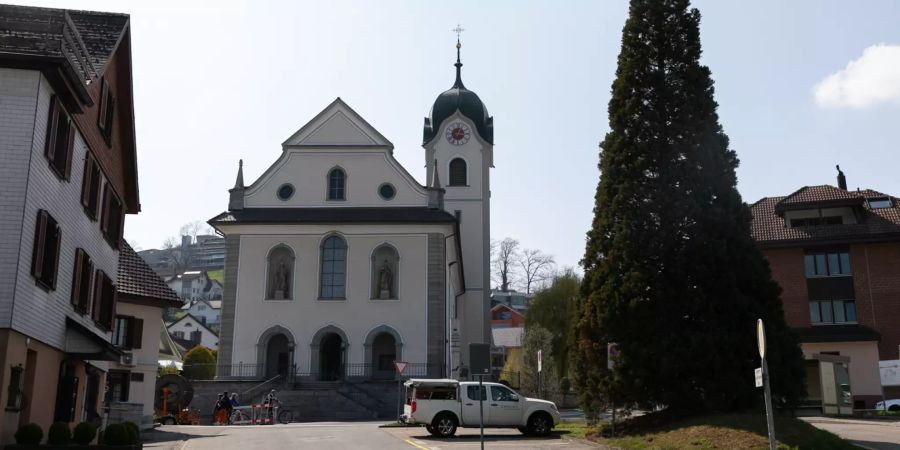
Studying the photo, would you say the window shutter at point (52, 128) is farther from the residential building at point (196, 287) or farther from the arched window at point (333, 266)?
the residential building at point (196, 287)

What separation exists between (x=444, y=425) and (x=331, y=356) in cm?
2197

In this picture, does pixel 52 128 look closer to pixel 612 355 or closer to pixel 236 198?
pixel 612 355

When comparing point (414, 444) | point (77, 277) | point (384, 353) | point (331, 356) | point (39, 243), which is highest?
point (39, 243)

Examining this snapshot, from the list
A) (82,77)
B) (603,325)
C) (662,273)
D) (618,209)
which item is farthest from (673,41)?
(82,77)

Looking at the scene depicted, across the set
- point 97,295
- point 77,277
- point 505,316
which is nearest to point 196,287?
point 505,316

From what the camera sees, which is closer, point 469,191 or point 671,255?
point 671,255

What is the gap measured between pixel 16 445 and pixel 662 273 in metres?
14.2

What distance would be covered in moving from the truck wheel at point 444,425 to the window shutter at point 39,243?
36.3ft

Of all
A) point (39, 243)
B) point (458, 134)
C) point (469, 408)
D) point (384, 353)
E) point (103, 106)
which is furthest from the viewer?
point (458, 134)

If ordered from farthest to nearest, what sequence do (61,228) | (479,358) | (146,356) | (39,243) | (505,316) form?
(505,316) < (146,356) < (61,228) < (479,358) < (39,243)

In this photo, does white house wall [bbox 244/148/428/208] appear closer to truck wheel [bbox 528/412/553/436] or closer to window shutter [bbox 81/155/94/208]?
truck wheel [bbox 528/412/553/436]

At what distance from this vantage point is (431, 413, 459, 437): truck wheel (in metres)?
23.4

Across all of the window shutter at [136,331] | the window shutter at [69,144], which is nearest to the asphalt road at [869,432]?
the window shutter at [69,144]

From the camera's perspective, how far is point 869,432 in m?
22.6
